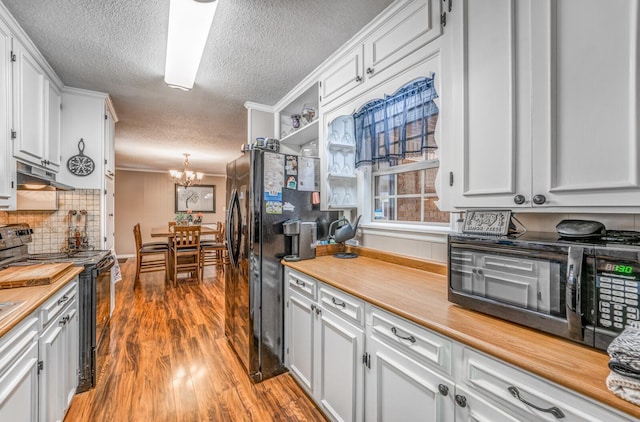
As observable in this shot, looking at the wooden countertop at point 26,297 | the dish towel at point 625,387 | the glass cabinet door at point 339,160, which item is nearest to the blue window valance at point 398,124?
the glass cabinet door at point 339,160

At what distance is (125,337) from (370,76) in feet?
10.1

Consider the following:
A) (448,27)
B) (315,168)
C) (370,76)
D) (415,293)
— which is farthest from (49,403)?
(448,27)

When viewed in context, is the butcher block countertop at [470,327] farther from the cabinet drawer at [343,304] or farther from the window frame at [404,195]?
the window frame at [404,195]

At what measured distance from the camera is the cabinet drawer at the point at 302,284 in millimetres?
1718

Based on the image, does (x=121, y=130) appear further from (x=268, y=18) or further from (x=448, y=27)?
(x=448, y=27)

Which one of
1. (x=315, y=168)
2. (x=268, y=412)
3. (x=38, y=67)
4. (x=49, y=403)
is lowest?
(x=268, y=412)

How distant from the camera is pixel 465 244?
1.09 metres

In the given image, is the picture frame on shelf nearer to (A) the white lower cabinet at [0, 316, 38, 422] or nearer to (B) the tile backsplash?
(B) the tile backsplash

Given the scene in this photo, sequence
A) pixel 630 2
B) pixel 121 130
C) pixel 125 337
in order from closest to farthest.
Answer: pixel 630 2 < pixel 125 337 < pixel 121 130

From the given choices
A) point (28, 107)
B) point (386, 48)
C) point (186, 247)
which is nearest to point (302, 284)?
point (386, 48)

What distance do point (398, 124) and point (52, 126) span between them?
→ 2818 millimetres

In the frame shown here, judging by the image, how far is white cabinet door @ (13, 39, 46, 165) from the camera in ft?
5.82

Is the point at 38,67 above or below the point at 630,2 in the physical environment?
above

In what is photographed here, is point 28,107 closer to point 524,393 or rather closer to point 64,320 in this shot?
point 64,320
